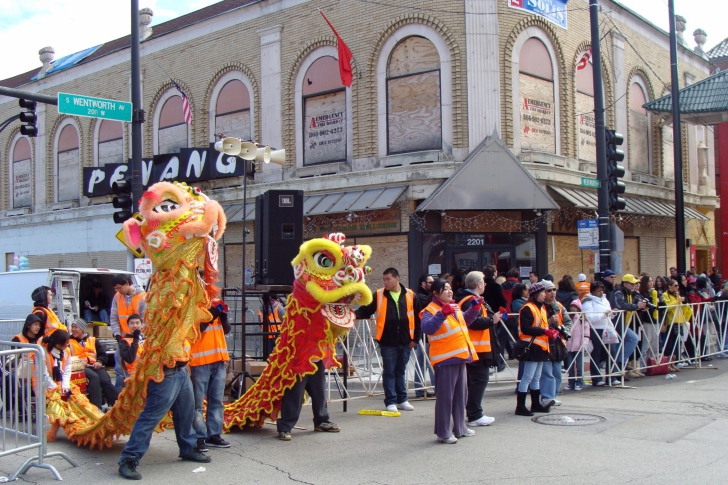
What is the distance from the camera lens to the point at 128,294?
1028 cm

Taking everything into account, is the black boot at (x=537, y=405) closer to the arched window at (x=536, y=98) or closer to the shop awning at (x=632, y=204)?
the shop awning at (x=632, y=204)

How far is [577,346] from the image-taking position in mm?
10656

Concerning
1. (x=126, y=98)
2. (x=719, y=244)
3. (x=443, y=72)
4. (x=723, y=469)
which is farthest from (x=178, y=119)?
(x=719, y=244)

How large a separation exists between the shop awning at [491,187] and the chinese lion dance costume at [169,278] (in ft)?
32.1

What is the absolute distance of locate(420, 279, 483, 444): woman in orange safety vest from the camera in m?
7.25

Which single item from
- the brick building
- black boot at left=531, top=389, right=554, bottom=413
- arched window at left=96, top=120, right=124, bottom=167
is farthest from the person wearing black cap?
arched window at left=96, top=120, right=124, bottom=167

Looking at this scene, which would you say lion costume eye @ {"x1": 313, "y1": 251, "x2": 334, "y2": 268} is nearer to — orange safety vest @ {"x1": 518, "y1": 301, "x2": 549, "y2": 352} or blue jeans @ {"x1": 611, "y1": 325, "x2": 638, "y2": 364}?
orange safety vest @ {"x1": 518, "y1": 301, "x2": 549, "y2": 352}

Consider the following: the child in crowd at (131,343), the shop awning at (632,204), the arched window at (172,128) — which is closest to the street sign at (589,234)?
the shop awning at (632,204)

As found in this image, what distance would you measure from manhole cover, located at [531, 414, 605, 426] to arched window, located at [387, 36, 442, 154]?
947cm

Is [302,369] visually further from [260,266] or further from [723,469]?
[723,469]

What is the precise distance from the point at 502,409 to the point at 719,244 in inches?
890

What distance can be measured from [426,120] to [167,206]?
37.6 ft

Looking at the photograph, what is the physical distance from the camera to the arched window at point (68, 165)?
25609 mm

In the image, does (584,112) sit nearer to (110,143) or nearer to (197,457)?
(110,143)
